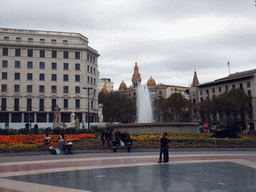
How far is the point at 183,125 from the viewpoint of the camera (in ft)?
102

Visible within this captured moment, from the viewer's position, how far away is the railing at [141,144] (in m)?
20.8

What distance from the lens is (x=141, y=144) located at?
77.1ft

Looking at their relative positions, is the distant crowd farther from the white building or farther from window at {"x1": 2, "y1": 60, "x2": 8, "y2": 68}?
window at {"x1": 2, "y1": 60, "x2": 8, "y2": 68}

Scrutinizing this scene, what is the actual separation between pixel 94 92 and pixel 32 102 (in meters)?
16.4

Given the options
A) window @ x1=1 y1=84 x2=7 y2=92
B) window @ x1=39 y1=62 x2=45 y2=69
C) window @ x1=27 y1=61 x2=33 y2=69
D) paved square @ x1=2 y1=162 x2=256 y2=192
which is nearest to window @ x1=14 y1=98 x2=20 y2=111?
window @ x1=1 y1=84 x2=7 y2=92

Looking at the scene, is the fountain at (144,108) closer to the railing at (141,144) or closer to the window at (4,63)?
the railing at (141,144)

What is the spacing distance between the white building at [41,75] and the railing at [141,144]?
46.9m

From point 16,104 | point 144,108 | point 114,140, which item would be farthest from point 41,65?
point 114,140

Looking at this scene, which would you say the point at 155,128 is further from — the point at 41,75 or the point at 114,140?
the point at 41,75

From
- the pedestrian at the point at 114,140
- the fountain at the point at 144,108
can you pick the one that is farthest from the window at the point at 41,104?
the pedestrian at the point at 114,140

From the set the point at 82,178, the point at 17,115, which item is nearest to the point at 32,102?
the point at 17,115

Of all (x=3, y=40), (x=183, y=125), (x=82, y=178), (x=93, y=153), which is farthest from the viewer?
(x=3, y=40)

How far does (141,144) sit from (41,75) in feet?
174

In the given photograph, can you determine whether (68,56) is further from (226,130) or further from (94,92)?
(226,130)
